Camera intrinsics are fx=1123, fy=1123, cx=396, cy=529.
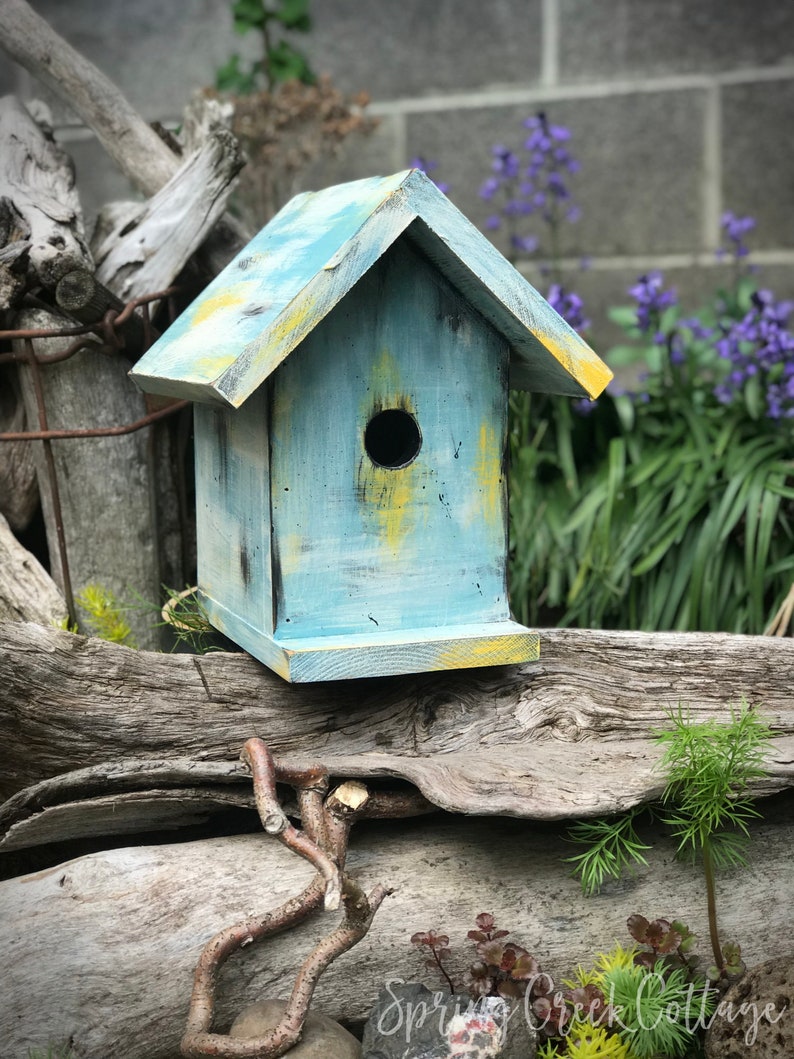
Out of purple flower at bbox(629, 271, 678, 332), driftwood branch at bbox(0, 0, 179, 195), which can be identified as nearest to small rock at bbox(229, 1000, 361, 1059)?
driftwood branch at bbox(0, 0, 179, 195)

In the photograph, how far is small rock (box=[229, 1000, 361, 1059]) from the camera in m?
1.59

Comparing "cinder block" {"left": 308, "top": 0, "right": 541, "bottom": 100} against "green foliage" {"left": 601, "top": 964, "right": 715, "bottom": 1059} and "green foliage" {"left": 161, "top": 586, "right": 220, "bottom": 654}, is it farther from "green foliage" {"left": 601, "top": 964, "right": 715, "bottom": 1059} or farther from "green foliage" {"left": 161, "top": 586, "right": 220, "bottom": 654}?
"green foliage" {"left": 601, "top": 964, "right": 715, "bottom": 1059}

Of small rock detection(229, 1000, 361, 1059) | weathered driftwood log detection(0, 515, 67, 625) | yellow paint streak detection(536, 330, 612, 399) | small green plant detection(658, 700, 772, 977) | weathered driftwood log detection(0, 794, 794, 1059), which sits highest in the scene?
yellow paint streak detection(536, 330, 612, 399)

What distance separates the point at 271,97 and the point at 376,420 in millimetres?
2052

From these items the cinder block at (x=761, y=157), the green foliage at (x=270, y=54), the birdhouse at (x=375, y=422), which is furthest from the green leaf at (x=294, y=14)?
the birdhouse at (x=375, y=422)

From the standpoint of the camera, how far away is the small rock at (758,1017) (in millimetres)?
1596

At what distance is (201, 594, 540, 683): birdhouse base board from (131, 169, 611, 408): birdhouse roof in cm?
41

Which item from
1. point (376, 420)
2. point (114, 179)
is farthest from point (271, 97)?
point (376, 420)

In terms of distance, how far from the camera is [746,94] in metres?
4.20

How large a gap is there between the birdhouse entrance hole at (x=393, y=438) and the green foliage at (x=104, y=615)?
0.63 m

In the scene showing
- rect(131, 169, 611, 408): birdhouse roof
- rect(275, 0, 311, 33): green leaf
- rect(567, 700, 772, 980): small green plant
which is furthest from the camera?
rect(275, 0, 311, 33): green leaf

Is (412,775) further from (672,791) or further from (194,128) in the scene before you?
(194,128)

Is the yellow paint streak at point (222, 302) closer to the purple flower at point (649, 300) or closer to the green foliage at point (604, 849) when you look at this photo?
the green foliage at point (604, 849)

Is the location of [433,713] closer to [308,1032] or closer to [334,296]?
[308,1032]
